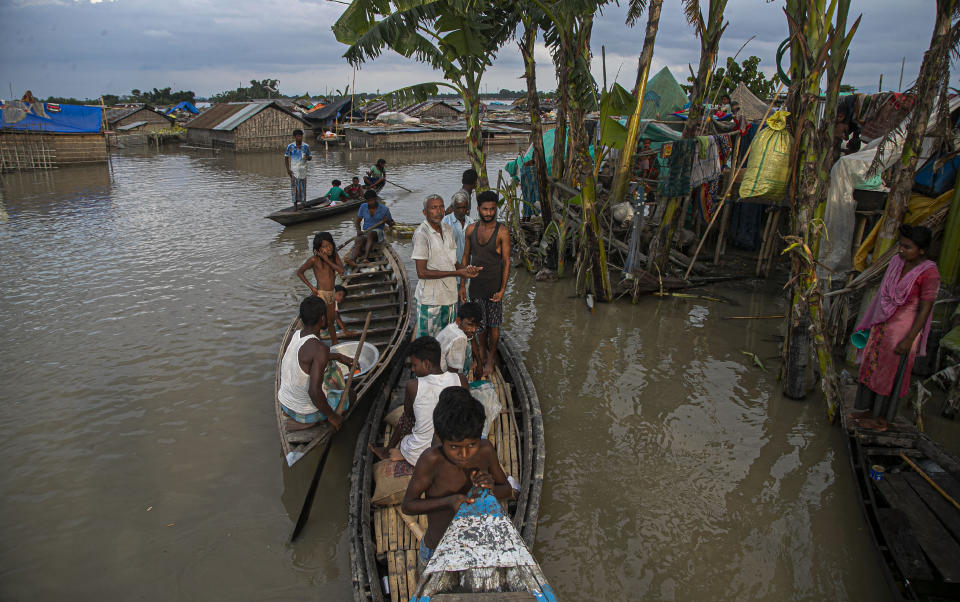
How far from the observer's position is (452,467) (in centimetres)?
255

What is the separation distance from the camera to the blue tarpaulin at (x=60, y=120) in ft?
63.6

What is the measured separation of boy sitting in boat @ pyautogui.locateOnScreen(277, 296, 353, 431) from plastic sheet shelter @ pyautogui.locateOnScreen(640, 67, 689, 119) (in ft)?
38.9

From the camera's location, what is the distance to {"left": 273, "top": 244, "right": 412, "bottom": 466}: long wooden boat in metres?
3.84

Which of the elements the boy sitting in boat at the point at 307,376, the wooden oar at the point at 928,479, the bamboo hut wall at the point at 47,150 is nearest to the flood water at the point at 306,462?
the wooden oar at the point at 928,479

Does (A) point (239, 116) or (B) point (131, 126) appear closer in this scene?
(A) point (239, 116)

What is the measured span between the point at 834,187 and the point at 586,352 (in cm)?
330

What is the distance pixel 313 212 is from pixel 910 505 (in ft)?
37.8

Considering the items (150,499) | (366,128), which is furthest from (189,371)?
(366,128)

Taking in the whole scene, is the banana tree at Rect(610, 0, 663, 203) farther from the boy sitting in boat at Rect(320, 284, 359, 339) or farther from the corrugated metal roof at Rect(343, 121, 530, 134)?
the corrugated metal roof at Rect(343, 121, 530, 134)

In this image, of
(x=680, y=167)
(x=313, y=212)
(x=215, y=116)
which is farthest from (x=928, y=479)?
(x=215, y=116)

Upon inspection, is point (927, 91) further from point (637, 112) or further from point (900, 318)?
point (637, 112)

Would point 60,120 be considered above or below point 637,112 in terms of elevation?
above

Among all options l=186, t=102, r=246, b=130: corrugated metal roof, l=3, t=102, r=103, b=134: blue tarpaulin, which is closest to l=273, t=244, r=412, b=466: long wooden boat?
l=3, t=102, r=103, b=134: blue tarpaulin

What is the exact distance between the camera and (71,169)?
21156 mm
